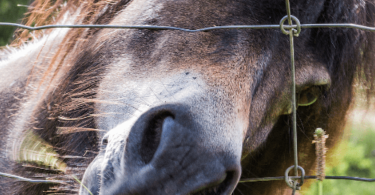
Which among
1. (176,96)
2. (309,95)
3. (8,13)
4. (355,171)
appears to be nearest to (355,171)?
(355,171)

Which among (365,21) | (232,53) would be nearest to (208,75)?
(232,53)

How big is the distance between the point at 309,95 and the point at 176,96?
0.72 m

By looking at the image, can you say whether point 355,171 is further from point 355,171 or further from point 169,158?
point 169,158

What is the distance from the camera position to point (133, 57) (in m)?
1.16

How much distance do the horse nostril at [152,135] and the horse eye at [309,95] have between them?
0.71 meters

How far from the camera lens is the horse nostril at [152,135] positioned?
0.88 metres

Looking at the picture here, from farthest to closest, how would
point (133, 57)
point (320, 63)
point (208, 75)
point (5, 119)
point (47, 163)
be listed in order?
point (5, 119), point (47, 163), point (320, 63), point (133, 57), point (208, 75)

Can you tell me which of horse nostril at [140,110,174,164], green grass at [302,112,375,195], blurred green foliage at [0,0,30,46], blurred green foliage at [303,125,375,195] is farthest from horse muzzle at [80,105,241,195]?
blurred green foliage at [0,0,30,46]

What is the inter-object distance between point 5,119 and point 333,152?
1723 mm

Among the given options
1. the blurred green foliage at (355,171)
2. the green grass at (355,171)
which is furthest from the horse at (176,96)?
the blurred green foliage at (355,171)

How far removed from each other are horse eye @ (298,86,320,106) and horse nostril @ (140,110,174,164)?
709 millimetres

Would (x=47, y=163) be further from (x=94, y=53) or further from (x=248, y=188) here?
(x=248, y=188)

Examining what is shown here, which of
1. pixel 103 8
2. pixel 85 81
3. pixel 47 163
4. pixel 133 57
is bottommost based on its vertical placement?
pixel 47 163

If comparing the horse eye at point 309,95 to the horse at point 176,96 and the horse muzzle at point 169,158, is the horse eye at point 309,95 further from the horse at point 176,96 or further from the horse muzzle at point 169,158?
the horse muzzle at point 169,158
